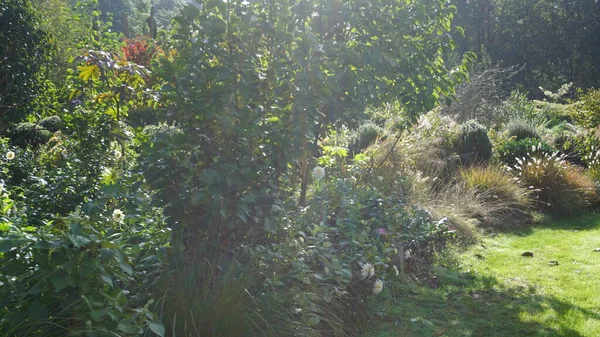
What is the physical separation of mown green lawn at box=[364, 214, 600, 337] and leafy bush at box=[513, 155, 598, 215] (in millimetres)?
2497

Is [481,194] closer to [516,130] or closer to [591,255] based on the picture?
[591,255]

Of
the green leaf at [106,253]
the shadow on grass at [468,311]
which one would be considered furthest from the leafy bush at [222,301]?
the shadow on grass at [468,311]

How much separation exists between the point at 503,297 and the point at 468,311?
0.61m

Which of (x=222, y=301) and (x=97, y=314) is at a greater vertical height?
(x=97, y=314)

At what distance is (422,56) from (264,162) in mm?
2380

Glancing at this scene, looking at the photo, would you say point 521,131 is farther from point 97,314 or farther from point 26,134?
point 97,314

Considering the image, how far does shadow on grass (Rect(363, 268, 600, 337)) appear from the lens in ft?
15.7

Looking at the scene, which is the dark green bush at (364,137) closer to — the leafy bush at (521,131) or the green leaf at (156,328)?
the leafy bush at (521,131)

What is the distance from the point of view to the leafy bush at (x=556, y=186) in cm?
1065

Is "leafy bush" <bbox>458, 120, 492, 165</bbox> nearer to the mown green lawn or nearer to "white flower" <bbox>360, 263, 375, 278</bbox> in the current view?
the mown green lawn

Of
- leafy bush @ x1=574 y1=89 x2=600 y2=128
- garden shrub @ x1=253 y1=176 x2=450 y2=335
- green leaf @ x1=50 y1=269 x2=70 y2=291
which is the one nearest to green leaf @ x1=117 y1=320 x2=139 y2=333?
green leaf @ x1=50 y1=269 x2=70 y2=291

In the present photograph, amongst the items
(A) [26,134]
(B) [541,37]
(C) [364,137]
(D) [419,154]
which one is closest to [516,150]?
(C) [364,137]

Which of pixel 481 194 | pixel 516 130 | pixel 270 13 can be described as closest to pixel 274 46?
pixel 270 13

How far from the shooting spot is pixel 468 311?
5359 mm
